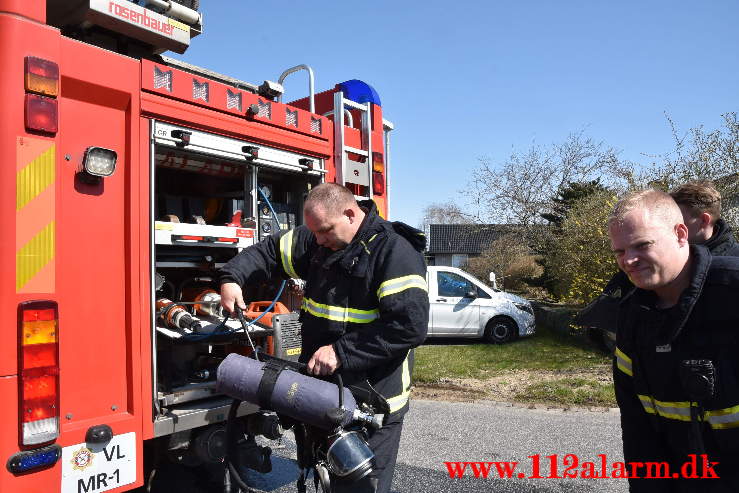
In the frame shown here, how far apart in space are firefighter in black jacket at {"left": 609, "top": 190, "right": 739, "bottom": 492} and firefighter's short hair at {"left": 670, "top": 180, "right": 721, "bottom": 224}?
3.54 ft

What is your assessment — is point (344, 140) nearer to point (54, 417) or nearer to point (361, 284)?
point (361, 284)

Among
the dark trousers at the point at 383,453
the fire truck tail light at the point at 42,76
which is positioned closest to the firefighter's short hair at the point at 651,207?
the dark trousers at the point at 383,453

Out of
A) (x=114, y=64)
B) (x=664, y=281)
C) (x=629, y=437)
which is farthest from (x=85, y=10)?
(x=629, y=437)

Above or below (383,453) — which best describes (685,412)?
above

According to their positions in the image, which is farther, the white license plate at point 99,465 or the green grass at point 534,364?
the green grass at point 534,364

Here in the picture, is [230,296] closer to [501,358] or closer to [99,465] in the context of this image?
[99,465]

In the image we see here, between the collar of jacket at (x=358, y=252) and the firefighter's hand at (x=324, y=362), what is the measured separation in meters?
0.36

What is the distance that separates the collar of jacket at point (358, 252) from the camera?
251 cm

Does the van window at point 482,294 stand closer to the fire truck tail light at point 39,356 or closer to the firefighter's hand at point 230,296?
the firefighter's hand at point 230,296

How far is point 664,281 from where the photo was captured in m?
1.72

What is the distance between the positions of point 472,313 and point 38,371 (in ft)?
28.5

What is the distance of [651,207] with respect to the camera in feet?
5.65

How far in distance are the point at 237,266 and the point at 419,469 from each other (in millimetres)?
2330

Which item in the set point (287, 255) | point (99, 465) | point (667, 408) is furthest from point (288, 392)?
point (667, 408)
